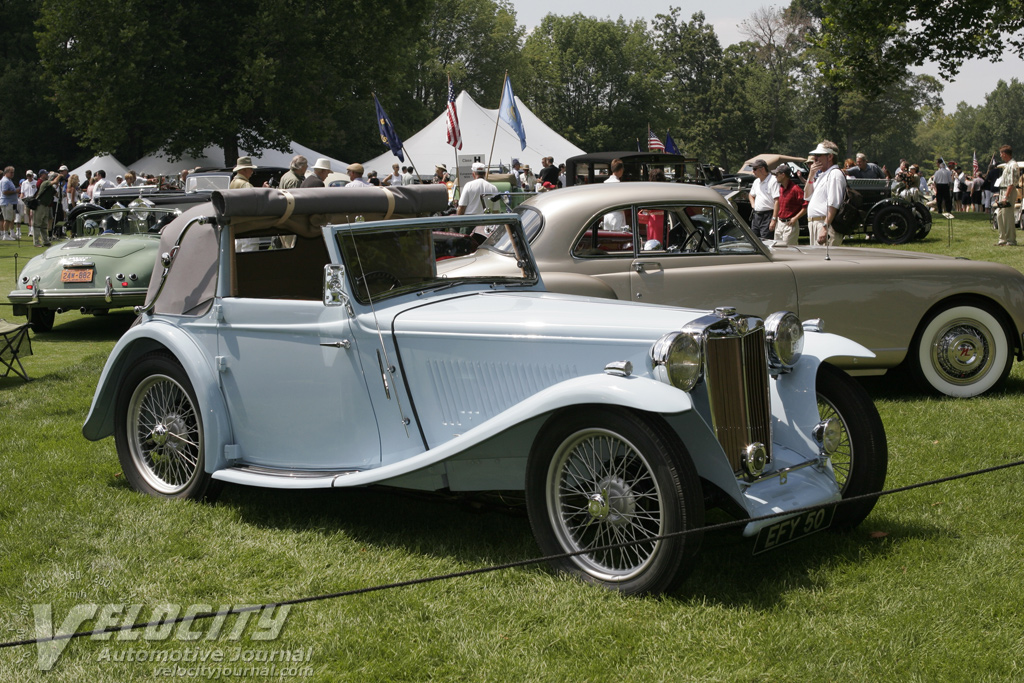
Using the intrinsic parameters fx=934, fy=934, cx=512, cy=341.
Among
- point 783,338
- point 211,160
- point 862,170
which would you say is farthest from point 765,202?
point 211,160

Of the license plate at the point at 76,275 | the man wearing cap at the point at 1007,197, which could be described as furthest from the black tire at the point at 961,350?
the man wearing cap at the point at 1007,197

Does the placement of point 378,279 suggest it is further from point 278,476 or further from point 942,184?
point 942,184

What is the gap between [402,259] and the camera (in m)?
4.98

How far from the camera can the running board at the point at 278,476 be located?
4504 mm

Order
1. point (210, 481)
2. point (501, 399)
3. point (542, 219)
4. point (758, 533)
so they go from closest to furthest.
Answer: point (758, 533)
point (501, 399)
point (210, 481)
point (542, 219)

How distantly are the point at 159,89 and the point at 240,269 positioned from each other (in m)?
30.6

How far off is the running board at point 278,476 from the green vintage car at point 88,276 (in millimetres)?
7153

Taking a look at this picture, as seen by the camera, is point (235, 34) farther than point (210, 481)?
Yes

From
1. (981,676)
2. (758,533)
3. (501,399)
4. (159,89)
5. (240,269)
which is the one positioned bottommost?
(981,676)

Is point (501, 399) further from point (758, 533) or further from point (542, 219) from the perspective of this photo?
point (542, 219)

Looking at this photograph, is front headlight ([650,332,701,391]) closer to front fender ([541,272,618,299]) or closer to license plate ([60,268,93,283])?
front fender ([541,272,618,299])

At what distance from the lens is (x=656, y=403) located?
3521 mm

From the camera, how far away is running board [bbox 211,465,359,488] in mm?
4504

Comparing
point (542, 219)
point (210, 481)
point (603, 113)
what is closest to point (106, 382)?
point (210, 481)
